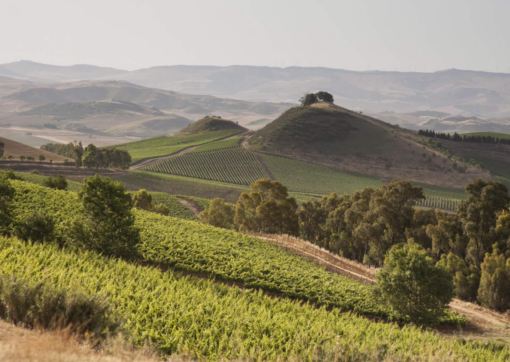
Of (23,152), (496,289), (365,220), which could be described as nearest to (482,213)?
(496,289)

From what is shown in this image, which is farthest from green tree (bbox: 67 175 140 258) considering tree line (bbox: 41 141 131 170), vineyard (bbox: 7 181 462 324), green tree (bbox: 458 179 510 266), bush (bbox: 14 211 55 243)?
tree line (bbox: 41 141 131 170)

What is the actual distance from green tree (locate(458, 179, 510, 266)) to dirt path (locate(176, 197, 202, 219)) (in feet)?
201

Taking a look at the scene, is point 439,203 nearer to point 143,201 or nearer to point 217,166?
point 217,166

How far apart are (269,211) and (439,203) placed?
90.0 metres

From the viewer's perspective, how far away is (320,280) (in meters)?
37.7

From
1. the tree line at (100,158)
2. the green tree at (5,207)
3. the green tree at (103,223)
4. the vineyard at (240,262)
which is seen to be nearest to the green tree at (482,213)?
the vineyard at (240,262)

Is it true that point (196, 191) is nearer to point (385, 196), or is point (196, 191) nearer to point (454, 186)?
point (385, 196)

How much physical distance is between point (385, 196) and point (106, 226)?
149 ft

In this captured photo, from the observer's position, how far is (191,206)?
10475 cm

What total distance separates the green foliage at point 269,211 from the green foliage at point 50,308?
60.5 meters

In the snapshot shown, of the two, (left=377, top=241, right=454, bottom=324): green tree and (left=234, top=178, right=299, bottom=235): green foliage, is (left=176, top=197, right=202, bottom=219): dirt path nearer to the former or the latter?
(left=234, top=178, right=299, bottom=235): green foliage

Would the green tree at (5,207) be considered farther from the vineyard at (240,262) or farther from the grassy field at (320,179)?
the grassy field at (320,179)

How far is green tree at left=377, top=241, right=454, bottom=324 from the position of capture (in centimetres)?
3089

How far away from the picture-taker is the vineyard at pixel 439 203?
138 meters
